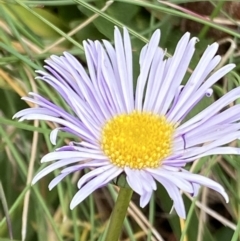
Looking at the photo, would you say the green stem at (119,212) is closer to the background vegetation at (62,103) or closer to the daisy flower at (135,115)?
the daisy flower at (135,115)

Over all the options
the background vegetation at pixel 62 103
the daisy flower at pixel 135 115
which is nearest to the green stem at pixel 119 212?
the daisy flower at pixel 135 115

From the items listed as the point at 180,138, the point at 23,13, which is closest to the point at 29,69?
the point at 23,13

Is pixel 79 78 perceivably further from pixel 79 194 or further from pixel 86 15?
pixel 86 15

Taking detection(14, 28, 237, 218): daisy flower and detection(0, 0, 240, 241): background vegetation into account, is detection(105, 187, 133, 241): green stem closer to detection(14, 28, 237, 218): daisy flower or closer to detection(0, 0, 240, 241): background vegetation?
detection(14, 28, 237, 218): daisy flower

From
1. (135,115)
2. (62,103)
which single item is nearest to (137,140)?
(135,115)

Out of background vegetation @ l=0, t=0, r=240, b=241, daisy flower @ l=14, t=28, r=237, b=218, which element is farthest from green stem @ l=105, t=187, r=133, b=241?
Result: background vegetation @ l=0, t=0, r=240, b=241
